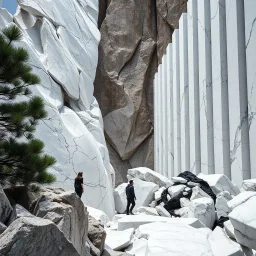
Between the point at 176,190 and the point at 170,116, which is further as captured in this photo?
the point at 170,116

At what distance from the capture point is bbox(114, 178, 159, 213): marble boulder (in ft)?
36.0

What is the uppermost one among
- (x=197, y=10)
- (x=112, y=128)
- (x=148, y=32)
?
(x=148, y=32)

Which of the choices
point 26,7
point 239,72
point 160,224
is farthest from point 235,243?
point 26,7

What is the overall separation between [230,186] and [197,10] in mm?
6722

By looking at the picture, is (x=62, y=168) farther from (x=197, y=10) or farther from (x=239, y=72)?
(x=197, y=10)

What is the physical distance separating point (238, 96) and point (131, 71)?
1419 cm

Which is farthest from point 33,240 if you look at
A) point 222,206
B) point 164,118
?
point 164,118

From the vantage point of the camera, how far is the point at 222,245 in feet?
17.0

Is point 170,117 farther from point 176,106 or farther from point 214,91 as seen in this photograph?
point 214,91

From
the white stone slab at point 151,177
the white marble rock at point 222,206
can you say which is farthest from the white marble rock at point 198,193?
the white stone slab at point 151,177

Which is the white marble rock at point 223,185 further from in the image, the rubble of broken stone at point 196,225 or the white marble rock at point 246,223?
the white marble rock at point 246,223

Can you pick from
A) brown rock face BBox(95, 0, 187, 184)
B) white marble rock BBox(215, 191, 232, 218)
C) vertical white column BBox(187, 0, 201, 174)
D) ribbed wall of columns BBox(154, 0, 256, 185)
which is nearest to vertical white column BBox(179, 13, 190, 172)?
ribbed wall of columns BBox(154, 0, 256, 185)

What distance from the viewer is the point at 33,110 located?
445cm

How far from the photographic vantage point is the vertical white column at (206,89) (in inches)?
409
